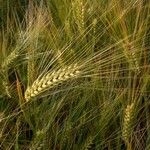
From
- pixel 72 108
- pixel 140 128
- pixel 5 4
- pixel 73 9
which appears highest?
pixel 5 4

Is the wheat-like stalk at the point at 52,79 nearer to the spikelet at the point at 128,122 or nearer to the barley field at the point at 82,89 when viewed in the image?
the barley field at the point at 82,89

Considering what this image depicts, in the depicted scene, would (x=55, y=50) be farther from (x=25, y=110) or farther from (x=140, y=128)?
(x=140, y=128)

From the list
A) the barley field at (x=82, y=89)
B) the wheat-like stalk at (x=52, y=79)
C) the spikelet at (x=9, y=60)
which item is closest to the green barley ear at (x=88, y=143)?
the barley field at (x=82, y=89)

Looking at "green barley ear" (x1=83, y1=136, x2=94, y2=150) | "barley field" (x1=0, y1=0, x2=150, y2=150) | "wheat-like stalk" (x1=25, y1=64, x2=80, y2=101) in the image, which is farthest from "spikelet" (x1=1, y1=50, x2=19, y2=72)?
"green barley ear" (x1=83, y1=136, x2=94, y2=150)

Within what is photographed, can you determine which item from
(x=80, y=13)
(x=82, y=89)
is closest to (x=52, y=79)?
(x=82, y=89)

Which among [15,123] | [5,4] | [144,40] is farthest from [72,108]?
[5,4]

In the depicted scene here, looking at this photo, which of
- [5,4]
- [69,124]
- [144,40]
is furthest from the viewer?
[5,4]

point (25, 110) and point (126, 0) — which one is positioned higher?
point (126, 0)
